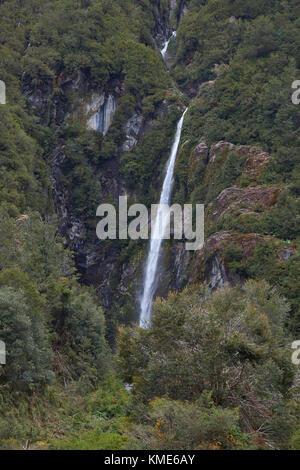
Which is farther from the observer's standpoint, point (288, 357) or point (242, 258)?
→ point (242, 258)

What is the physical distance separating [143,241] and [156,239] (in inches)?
107

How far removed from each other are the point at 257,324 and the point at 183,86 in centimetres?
5694

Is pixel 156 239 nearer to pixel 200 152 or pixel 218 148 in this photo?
pixel 200 152

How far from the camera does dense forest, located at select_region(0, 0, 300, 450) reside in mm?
14492

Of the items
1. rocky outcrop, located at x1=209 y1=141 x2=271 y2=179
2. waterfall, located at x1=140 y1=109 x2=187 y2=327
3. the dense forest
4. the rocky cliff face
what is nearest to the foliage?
the dense forest

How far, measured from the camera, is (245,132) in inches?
1834

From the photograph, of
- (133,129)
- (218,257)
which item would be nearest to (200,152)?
(218,257)

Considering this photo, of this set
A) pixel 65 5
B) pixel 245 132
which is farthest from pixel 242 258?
pixel 65 5

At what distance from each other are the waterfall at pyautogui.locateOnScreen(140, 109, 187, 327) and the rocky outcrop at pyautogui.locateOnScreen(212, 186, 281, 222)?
319 inches

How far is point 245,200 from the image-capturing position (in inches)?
1558

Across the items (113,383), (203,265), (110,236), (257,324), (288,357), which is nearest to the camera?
(288,357)

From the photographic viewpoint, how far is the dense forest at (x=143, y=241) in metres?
14.5

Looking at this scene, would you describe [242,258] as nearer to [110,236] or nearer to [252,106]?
[252,106]

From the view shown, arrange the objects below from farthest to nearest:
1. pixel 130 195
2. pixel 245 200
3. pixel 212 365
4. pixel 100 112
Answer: pixel 100 112
pixel 130 195
pixel 245 200
pixel 212 365
